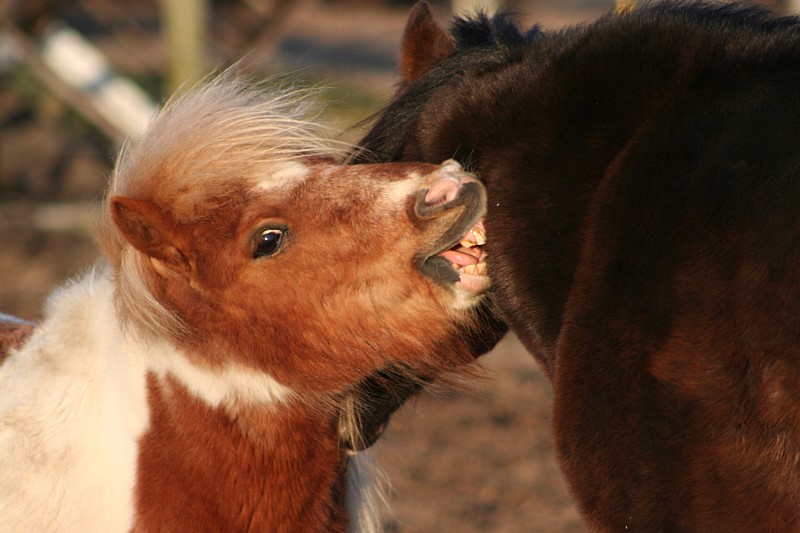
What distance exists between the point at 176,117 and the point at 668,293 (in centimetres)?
135

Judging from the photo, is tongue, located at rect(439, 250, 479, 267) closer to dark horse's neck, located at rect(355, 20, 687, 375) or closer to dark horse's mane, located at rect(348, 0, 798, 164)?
dark horse's neck, located at rect(355, 20, 687, 375)

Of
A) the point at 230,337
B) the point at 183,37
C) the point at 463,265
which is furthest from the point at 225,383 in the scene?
the point at 183,37

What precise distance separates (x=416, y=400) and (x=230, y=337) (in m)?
0.70

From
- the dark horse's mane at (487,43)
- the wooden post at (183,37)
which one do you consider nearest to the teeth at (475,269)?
the dark horse's mane at (487,43)

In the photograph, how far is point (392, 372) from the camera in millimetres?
2729

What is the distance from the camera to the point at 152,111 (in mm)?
2910

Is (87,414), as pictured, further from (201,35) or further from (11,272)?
(201,35)

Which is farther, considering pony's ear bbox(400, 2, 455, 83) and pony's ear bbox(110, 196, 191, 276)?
pony's ear bbox(400, 2, 455, 83)

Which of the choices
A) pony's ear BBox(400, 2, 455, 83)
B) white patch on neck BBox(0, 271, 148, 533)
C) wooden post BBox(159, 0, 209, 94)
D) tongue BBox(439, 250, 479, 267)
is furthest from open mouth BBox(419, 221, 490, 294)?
wooden post BBox(159, 0, 209, 94)

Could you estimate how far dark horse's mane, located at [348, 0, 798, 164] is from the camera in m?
2.33

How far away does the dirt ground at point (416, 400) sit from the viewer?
484 centimetres

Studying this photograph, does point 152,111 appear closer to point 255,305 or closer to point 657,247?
point 255,305

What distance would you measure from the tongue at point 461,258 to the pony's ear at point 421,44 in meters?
0.57

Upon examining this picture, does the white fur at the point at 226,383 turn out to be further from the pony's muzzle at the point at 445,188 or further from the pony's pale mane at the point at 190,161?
the pony's muzzle at the point at 445,188
